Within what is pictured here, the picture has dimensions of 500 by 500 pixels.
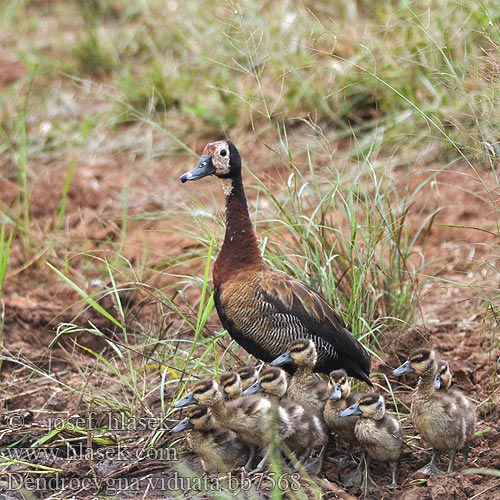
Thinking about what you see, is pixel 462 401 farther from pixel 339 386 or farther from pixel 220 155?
pixel 220 155

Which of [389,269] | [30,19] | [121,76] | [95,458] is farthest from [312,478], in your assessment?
[30,19]

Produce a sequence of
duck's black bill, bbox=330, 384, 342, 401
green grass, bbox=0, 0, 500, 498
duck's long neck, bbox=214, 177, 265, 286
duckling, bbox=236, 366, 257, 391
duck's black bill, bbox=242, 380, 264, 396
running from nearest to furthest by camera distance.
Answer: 1. duck's black bill, bbox=330, 384, 342, 401
2. duck's black bill, bbox=242, 380, 264, 396
3. duckling, bbox=236, 366, 257, 391
4. duck's long neck, bbox=214, 177, 265, 286
5. green grass, bbox=0, 0, 500, 498

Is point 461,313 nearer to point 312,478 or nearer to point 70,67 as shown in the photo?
point 312,478

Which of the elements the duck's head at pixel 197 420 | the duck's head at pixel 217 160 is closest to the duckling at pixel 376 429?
the duck's head at pixel 197 420

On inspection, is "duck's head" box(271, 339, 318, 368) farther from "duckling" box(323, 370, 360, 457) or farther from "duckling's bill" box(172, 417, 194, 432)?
"duckling's bill" box(172, 417, 194, 432)

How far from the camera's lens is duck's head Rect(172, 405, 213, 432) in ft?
16.0

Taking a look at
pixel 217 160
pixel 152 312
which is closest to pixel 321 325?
pixel 217 160

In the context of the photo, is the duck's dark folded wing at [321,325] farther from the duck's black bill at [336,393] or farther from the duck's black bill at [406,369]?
the duck's black bill at [336,393]

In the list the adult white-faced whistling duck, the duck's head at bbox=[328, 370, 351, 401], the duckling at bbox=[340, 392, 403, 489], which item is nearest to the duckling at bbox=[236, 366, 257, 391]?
the adult white-faced whistling duck

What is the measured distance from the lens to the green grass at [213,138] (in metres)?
5.71

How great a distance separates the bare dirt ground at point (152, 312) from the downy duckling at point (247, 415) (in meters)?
0.25

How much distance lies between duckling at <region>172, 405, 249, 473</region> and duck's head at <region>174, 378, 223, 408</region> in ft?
0.10

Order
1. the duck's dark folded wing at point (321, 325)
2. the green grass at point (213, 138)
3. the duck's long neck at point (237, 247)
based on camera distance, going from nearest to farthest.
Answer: the duck's dark folded wing at point (321, 325), the duck's long neck at point (237, 247), the green grass at point (213, 138)

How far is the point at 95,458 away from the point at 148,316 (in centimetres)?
157
